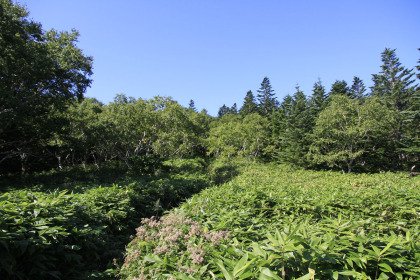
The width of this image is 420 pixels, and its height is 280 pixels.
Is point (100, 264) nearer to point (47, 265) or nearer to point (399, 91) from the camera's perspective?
point (47, 265)

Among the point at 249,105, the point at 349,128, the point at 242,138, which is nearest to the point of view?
the point at 349,128

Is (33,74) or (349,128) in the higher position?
(33,74)

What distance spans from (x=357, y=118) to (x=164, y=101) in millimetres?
19117

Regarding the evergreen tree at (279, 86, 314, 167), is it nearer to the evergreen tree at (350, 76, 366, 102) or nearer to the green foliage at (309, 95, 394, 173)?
the green foliage at (309, 95, 394, 173)

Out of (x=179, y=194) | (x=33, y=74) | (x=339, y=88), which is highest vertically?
(x=339, y=88)

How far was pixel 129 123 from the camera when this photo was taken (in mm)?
17438

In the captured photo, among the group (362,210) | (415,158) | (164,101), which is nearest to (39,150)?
(164,101)

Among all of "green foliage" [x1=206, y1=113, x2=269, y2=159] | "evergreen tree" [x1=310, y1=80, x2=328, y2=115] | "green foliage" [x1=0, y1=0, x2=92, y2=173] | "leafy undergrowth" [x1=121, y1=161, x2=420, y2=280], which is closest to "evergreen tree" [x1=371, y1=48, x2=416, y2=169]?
"evergreen tree" [x1=310, y1=80, x2=328, y2=115]

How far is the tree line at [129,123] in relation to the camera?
10.7 meters

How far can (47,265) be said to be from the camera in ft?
8.72

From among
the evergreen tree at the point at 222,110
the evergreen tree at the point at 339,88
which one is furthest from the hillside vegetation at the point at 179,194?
the evergreen tree at the point at 222,110

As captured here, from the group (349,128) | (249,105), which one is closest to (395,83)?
(349,128)

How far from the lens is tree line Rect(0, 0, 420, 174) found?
10.7m

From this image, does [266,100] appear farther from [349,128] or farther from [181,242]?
[181,242]
